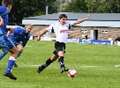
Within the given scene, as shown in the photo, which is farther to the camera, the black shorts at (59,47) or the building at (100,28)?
the building at (100,28)

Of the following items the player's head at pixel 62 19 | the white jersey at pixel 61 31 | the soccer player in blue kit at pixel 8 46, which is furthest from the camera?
the white jersey at pixel 61 31

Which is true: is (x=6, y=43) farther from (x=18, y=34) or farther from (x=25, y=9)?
(x=25, y=9)

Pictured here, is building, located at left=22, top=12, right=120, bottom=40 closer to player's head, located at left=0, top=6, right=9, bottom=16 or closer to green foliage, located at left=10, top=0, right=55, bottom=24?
green foliage, located at left=10, top=0, right=55, bottom=24

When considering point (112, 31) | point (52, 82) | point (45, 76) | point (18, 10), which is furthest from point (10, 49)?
point (18, 10)

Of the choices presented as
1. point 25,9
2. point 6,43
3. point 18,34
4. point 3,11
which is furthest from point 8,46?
point 25,9

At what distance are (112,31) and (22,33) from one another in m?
73.5

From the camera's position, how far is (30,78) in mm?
18906

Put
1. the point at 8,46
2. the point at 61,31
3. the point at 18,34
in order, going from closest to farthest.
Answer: the point at 8,46 → the point at 61,31 → the point at 18,34

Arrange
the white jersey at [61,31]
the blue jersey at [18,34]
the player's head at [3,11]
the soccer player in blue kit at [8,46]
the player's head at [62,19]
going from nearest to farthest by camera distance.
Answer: the soccer player in blue kit at [8,46], the player's head at [3,11], the player's head at [62,19], the white jersey at [61,31], the blue jersey at [18,34]

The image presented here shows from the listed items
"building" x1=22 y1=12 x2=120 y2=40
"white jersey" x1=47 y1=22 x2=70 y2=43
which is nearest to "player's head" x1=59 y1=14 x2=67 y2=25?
"white jersey" x1=47 y1=22 x2=70 y2=43

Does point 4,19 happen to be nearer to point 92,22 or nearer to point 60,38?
point 60,38

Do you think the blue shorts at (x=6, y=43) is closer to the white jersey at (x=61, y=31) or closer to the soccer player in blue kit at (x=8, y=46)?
the soccer player in blue kit at (x=8, y=46)

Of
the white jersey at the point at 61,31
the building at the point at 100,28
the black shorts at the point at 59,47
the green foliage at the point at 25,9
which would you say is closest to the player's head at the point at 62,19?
the white jersey at the point at 61,31

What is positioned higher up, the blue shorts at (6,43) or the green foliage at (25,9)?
the blue shorts at (6,43)
